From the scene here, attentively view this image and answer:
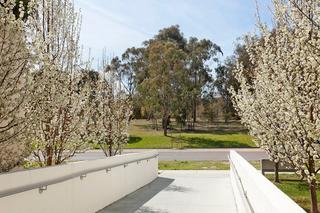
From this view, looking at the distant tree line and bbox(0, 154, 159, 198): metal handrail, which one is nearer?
bbox(0, 154, 159, 198): metal handrail

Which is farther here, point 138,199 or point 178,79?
point 178,79

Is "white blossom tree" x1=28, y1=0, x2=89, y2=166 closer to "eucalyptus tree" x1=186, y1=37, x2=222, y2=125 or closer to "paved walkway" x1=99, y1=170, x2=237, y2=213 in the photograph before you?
"paved walkway" x1=99, y1=170, x2=237, y2=213

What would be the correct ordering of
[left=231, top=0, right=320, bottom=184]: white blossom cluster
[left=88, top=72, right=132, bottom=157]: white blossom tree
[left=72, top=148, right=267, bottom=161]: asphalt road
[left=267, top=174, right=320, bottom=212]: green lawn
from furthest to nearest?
1. [left=72, top=148, right=267, bottom=161]: asphalt road
2. [left=88, top=72, right=132, bottom=157]: white blossom tree
3. [left=267, top=174, right=320, bottom=212]: green lawn
4. [left=231, top=0, right=320, bottom=184]: white blossom cluster

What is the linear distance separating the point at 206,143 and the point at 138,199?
27578 millimetres

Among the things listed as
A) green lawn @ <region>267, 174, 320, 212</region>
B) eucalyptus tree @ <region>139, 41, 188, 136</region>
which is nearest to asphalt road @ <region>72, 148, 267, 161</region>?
green lawn @ <region>267, 174, 320, 212</region>

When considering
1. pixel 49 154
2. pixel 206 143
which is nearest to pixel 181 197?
pixel 49 154

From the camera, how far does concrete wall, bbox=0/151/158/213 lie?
5.66m

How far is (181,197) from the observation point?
10.9 meters

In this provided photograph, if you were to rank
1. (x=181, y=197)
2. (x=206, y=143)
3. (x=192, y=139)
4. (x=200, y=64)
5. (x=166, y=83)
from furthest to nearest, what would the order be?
(x=200, y=64), (x=166, y=83), (x=192, y=139), (x=206, y=143), (x=181, y=197)

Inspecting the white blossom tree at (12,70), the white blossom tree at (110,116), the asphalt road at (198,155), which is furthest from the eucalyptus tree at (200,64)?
the white blossom tree at (12,70)

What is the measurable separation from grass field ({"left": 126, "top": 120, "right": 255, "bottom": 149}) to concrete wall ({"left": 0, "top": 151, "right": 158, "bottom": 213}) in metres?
24.0

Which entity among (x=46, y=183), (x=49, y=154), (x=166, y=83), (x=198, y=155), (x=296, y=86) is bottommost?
(x=198, y=155)

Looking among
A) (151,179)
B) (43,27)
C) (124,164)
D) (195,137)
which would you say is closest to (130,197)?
(124,164)

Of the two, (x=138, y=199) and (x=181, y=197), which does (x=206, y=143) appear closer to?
(x=181, y=197)
